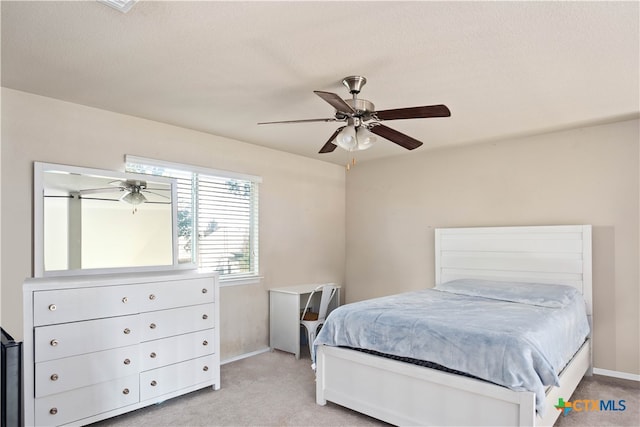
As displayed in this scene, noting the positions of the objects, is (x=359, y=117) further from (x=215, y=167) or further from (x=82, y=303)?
(x=82, y=303)

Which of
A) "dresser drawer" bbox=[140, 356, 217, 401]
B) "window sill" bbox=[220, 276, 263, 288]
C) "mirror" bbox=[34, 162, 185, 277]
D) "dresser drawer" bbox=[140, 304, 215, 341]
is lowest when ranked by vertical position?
"dresser drawer" bbox=[140, 356, 217, 401]

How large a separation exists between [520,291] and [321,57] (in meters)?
2.58

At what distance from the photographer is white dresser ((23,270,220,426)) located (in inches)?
98.3

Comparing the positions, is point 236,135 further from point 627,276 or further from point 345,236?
point 627,276

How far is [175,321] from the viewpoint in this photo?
3174mm

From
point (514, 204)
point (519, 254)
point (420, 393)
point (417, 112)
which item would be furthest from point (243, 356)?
point (514, 204)

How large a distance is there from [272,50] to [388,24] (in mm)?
681

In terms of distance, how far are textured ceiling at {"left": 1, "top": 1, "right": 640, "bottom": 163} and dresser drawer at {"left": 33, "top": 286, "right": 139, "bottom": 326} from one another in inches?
56.7

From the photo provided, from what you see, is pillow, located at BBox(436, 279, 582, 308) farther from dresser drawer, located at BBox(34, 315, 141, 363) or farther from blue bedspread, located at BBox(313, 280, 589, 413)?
dresser drawer, located at BBox(34, 315, 141, 363)

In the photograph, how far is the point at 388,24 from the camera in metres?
2.00

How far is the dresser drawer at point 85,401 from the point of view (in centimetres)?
250

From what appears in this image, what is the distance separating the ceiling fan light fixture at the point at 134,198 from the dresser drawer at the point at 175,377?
1.42 m

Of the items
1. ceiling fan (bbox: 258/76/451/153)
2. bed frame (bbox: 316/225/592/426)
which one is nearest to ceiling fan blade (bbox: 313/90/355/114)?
ceiling fan (bbox: 258/76/451/153)

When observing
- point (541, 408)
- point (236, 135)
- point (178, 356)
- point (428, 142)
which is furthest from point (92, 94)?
point (541, 408)
